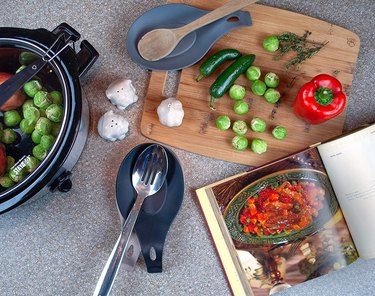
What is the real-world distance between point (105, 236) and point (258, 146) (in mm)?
405

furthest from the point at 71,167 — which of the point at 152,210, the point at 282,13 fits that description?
the point at 282,13

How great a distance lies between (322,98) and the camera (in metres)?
1.01

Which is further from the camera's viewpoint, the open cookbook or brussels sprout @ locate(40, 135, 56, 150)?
the open cookbook

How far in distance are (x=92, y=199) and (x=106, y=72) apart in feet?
0.98

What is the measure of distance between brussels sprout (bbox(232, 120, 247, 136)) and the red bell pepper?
131mm

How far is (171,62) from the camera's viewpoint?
1.10 m

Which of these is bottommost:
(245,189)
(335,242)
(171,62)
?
(335,242)

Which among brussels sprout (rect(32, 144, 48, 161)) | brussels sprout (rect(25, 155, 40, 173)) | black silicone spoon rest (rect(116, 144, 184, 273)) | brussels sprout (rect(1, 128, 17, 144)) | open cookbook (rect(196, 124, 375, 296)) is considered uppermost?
brussels sprout (rect(1, 128, 17, 144))

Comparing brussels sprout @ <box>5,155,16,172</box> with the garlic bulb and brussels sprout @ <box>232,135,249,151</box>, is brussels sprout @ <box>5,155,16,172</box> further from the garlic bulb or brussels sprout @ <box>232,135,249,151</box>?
brussels sprout @ <box>232,135,249,151</box>

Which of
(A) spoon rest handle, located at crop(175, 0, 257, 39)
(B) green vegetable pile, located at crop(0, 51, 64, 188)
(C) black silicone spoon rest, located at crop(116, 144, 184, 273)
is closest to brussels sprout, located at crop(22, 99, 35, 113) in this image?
(B) green vegetable pile, located at crop(0, 51, 64, 188)

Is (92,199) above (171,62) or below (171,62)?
below

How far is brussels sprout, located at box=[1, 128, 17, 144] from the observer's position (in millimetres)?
979

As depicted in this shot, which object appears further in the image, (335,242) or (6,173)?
(335,242)

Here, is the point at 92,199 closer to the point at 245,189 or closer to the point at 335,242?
the point at 245,189
